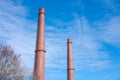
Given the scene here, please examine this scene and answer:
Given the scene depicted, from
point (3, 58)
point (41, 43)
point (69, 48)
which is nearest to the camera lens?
point (3, 58)

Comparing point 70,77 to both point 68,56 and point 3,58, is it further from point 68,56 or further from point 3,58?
point 3,58

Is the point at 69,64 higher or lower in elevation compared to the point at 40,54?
higher

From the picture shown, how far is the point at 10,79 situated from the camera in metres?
18.1

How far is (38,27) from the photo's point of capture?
21844 millimetres

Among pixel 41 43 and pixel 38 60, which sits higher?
pixel 41 43

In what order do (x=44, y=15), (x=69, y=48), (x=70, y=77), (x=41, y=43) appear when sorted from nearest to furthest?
1. (x=41, y=43)
2. (x=44, y=15)
3. (x=70, y=77)
4. (x=69, y=48)

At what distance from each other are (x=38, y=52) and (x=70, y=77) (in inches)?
295

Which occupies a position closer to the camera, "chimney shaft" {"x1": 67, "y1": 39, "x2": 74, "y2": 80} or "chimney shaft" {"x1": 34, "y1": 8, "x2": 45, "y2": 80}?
"chimney shaft" {"x1": 34, "y1": 8, "x2": 45, "y2": 80}

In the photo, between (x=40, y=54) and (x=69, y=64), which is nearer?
(x=40, y=54)

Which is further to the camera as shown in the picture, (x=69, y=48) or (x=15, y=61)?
(x=69, y=48)

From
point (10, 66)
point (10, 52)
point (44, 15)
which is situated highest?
point (44, 15)

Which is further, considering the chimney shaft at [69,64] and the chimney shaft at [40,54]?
the chimney shaft at [69,64]

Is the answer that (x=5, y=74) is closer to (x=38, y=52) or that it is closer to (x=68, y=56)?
(x=38, y=52)

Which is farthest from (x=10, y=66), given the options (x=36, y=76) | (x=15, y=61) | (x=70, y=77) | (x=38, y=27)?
(x=70, y=77)
